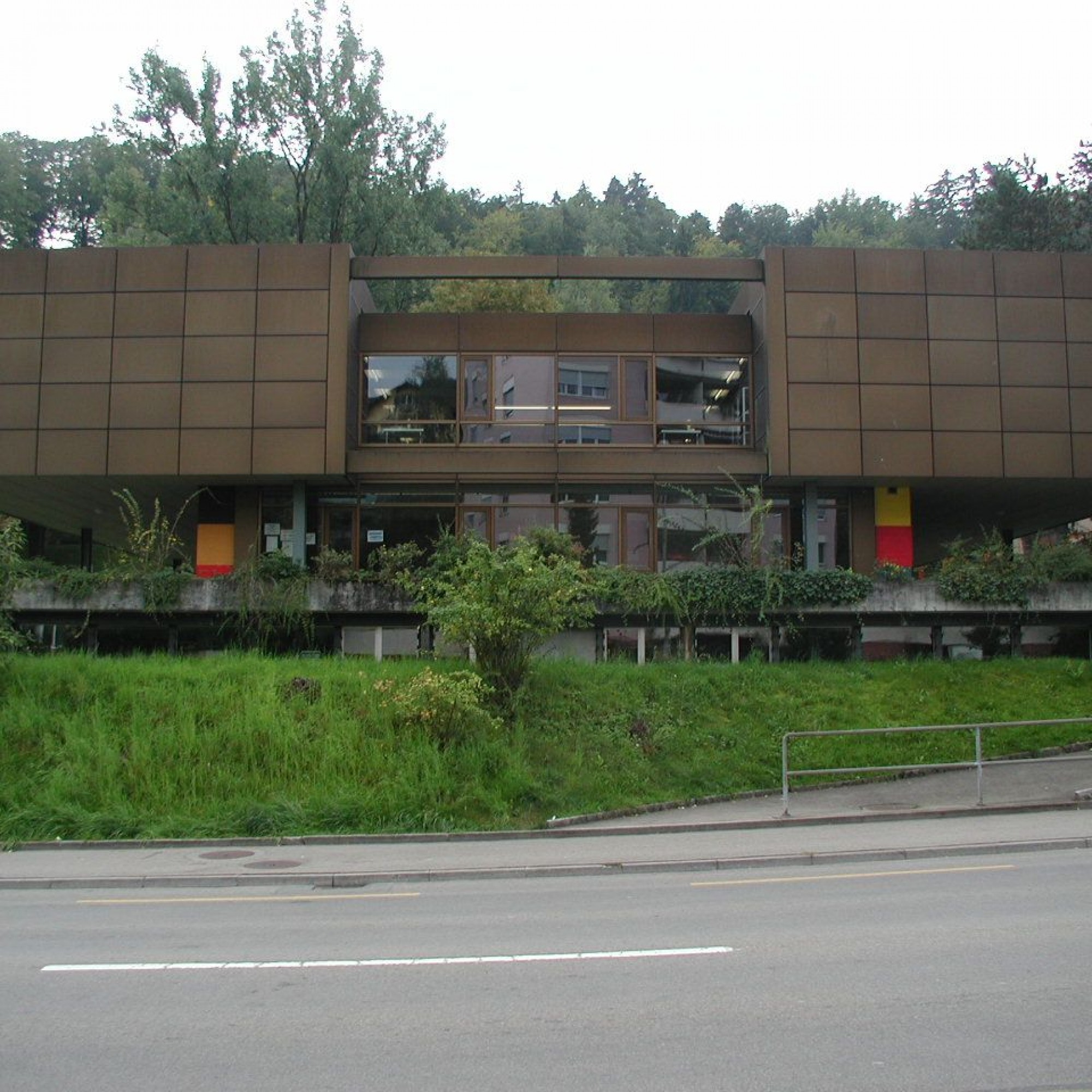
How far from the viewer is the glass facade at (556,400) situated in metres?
27.5

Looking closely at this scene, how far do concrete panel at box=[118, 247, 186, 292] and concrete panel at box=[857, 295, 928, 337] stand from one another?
51.2 ft

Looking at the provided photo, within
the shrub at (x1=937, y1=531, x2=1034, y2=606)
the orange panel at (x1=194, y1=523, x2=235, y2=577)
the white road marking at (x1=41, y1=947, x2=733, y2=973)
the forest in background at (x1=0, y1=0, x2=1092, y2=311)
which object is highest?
the forest in background at (x1=0, y1=0, x2=1092, y2=311)

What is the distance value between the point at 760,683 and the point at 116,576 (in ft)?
44.7

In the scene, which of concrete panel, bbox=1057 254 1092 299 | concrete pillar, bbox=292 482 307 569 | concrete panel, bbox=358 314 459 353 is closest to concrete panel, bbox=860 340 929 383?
concrete panel, bbox=1057 254 1092 299

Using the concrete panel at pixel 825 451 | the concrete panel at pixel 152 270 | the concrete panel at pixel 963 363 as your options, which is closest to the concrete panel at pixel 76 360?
the concrete panel at pixel 152 270

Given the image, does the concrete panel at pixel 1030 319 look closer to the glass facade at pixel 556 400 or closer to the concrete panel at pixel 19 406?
the glass facade at pixel 556 400

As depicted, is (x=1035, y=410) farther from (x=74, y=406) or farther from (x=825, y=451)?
(x=74, y=406)

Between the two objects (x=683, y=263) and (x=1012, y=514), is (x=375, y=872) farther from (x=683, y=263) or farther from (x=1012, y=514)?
(x=1012, y=514)

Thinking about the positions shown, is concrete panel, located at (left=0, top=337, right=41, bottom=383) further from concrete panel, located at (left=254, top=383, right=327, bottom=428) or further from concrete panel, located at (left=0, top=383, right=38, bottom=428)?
concrete panel, located at (left=254, top=383, right=327, bottom=428)

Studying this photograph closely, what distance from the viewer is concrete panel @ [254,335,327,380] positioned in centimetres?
2580

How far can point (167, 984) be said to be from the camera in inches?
297

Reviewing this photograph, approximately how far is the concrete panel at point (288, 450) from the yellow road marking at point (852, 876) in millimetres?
16350

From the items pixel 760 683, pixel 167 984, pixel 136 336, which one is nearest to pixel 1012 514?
pixel 760 683

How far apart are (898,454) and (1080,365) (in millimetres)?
4784
